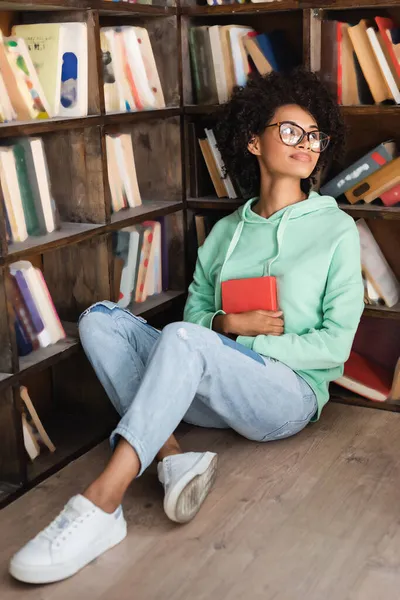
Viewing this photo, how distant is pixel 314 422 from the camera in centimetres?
252

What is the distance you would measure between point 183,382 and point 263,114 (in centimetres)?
87

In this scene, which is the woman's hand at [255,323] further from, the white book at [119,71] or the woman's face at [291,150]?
the white book at [119,71]

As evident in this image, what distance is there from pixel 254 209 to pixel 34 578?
127 centimetres

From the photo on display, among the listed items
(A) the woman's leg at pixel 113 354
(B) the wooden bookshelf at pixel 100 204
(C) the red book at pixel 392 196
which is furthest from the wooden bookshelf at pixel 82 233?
(C) the red book at pixel 392 196

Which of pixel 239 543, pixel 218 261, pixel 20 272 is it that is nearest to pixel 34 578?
pixel 239 543

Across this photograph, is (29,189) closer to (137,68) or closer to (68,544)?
(137,68)

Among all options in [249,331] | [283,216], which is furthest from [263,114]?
[249,331]

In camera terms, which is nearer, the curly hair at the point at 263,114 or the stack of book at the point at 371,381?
the curly hair at the point at 263,114

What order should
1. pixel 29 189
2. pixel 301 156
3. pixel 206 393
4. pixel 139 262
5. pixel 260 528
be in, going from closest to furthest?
pixel 260 528 → pixel 206 393 → pixel 29 189 → pixel 301 156 → pixel 139 262

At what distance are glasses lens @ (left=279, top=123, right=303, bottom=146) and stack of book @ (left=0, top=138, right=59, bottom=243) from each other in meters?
0.68

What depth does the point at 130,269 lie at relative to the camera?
102 inches

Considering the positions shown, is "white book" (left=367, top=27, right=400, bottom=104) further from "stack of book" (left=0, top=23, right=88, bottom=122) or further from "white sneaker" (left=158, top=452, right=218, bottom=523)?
"white sneaker" (left=158, top=452, right=218, bottom=523)

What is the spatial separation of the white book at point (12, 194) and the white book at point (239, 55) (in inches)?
33.2

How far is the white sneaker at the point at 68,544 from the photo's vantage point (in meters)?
1.71
